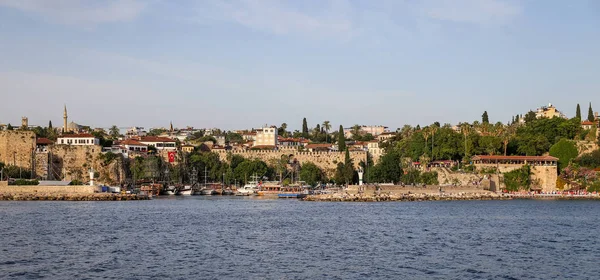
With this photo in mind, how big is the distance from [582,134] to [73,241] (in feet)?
175

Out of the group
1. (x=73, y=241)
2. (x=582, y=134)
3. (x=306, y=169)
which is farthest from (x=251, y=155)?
(x=73, y=241)

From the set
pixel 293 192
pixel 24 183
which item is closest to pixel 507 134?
pixel 293 192

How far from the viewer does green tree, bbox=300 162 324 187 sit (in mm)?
72438

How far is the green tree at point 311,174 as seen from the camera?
7244cm

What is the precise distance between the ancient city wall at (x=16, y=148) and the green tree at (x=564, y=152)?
156ft

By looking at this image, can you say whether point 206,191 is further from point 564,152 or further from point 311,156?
point 564,152

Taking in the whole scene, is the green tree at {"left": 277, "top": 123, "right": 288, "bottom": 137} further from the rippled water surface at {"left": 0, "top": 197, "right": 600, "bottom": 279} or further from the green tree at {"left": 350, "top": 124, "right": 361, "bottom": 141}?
the rippled water surface at {"left": 0, "top": 197, "right": 600, "bottom": 279}

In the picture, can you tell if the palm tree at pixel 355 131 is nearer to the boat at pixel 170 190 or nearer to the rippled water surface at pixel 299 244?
the boat at pixel 170 190

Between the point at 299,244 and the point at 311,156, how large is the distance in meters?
50.8

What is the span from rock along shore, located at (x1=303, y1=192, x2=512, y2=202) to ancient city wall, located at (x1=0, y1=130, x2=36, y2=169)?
2737 cm

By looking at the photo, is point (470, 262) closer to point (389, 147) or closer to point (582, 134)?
point (582, 134)

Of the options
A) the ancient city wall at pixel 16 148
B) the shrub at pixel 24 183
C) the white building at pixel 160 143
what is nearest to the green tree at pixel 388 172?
the white building at pixel 160 143

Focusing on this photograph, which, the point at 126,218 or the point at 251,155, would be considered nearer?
the point at 126,218

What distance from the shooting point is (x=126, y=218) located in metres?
36.8
